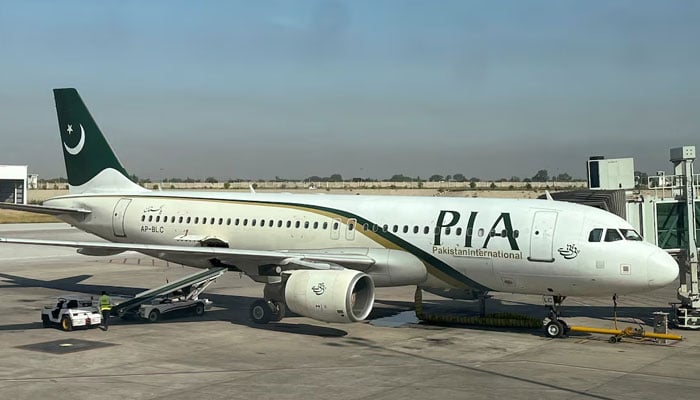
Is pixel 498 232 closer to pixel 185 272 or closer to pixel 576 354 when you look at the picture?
pixel 576 354

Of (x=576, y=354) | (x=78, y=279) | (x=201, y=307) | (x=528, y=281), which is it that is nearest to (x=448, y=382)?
(x=576, y=354)

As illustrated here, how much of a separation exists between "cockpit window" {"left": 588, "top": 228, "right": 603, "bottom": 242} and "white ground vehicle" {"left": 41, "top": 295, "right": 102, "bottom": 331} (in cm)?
1562

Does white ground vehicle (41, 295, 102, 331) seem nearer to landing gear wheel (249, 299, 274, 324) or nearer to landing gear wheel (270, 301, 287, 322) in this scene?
landing gear wheel (249, 299, 274, 324)

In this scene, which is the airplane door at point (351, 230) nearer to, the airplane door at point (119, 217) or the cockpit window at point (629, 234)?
the cockpit window at point (629, 234)

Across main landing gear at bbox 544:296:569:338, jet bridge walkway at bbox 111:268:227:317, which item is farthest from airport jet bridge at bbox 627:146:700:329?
jet bridge walkway at bbox 111:268:227:317

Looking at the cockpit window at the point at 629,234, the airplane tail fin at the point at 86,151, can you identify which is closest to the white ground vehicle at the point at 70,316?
the airplane tail fin at the point at 86,151

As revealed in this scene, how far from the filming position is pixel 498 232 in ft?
75.0

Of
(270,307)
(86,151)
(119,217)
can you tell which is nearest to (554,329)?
(270,307)

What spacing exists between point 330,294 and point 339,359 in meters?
2.75

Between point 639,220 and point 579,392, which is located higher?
point 639,220

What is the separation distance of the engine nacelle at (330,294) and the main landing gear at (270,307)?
2.17 metres

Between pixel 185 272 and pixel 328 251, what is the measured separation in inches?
762

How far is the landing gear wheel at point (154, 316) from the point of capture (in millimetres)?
25281

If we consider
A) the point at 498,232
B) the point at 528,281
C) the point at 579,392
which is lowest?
the point at 579,392
